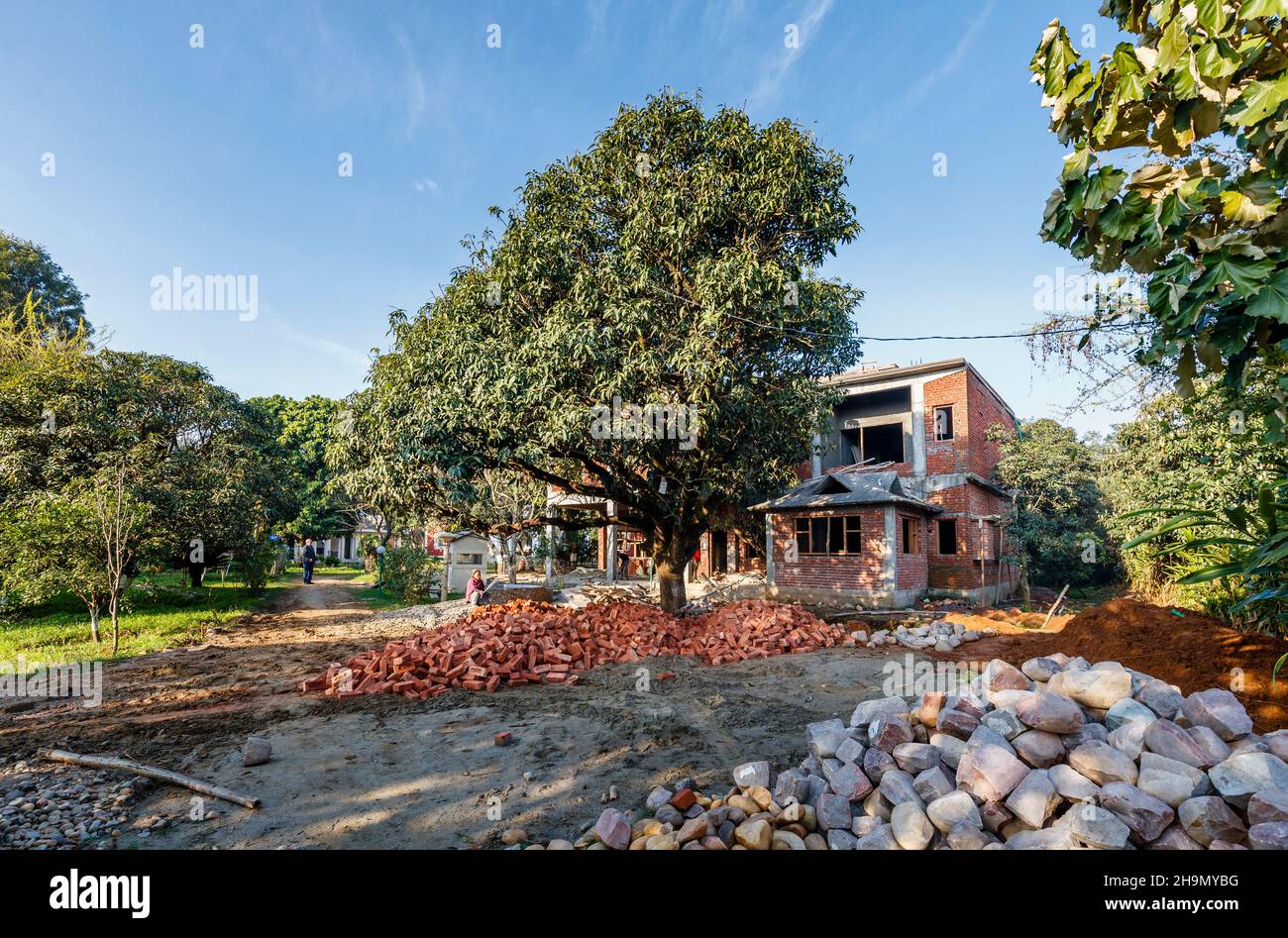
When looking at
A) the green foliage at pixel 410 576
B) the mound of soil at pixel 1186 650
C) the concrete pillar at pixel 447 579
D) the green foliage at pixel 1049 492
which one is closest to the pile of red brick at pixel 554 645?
the mound of soil at pixel 1186 650

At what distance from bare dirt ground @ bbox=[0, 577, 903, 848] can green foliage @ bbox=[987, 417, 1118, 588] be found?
11247 millimetres

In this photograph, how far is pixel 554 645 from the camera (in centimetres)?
915

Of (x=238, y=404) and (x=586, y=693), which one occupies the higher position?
(x=238, y=404)

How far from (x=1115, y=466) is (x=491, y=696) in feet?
52.3

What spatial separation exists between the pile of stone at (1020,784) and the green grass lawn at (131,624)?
11517 millimetres

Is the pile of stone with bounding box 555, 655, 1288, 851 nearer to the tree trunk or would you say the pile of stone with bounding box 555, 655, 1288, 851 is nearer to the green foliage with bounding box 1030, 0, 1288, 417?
the green foliage with bounding box 1030, 0, 1288, 417

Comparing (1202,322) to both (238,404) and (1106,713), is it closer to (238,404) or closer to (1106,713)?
(1106,713)

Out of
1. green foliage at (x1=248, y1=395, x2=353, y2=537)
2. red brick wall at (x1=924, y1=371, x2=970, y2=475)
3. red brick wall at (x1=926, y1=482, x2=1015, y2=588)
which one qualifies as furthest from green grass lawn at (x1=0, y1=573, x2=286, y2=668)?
red brick wall at (x1=924, y1=371, x2=970, y2=475)

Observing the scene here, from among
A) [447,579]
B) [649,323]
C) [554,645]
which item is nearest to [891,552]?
[649,323]

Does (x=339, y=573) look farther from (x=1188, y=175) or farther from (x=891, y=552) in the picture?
(x=1188, y=175)

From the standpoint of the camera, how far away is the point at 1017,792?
11.1 feet

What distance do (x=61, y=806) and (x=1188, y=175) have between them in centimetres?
847

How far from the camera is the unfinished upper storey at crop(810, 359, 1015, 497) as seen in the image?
1752 cm
